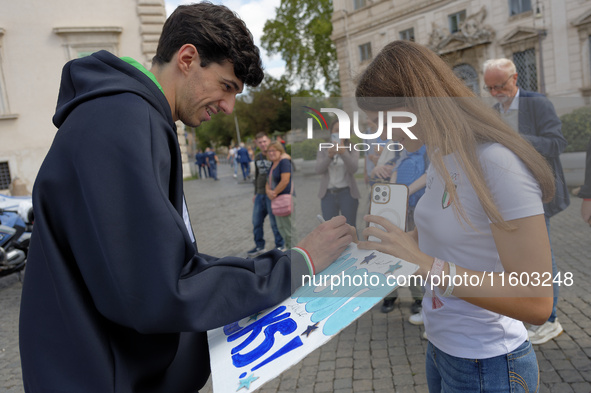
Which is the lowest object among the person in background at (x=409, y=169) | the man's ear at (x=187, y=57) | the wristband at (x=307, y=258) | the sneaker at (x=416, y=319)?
the sneaker at (x=416, y=319)

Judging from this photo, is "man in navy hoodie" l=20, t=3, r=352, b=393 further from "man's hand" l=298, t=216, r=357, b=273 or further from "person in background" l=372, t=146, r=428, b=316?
"person in background" l=372, t=146, r=428, b=316

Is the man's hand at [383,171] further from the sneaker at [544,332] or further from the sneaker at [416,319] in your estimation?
the sneaker at [416,319]

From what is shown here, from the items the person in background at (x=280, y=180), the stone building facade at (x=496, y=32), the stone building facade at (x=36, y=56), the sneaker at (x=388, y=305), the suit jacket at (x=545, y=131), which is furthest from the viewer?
the stone building facade at (x=496, y=32)

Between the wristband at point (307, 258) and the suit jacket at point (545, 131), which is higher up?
the suit jacket at point (545, 131)

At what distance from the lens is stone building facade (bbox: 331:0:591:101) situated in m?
19.2

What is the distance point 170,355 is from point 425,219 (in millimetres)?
→ 879

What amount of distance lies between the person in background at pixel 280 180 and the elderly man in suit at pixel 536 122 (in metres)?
3.23

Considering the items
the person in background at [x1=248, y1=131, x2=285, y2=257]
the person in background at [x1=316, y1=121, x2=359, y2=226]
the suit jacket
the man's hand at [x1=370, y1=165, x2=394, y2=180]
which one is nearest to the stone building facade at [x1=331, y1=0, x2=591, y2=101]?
the person in background at [x1=248, y1=131, x2=285, y2=257]

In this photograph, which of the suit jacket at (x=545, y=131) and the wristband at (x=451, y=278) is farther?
the suit jacket at (x=545, y=131)

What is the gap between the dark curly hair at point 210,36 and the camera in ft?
4.29

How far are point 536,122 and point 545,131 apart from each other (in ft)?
0.37

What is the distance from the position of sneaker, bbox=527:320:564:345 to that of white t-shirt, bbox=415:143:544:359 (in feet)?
7.14

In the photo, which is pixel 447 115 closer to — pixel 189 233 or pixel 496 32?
pixel 189 233

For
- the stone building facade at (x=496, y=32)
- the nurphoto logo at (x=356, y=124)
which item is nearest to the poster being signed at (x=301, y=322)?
the nurphoto logo at (x=356, y=124)
